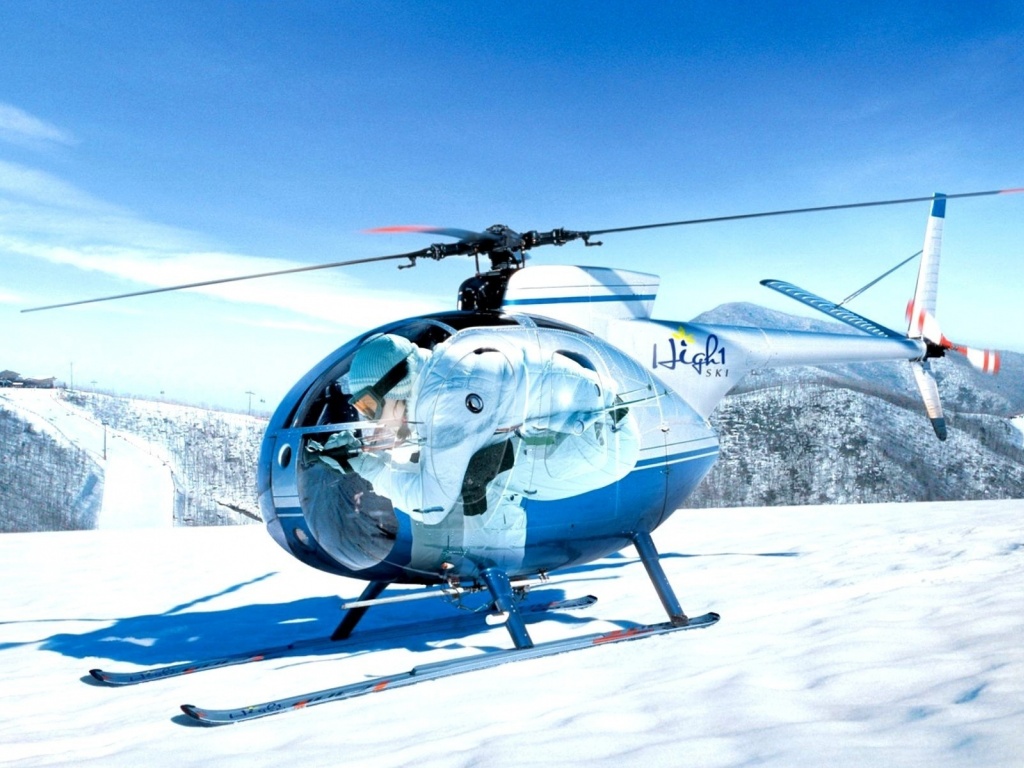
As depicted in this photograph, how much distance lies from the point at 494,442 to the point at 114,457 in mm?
64340

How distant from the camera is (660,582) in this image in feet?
23.7

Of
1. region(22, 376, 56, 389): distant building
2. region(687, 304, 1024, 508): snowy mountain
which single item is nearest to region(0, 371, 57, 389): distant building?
region(22, 376, 56, 389): distant building

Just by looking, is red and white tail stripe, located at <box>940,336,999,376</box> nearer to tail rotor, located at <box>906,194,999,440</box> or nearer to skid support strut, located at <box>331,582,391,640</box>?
tail rotor, located at <box>906,194,999,440</box>

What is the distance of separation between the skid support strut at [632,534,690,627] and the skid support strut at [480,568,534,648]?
54.8 inches

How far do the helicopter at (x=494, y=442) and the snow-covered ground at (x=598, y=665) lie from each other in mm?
463

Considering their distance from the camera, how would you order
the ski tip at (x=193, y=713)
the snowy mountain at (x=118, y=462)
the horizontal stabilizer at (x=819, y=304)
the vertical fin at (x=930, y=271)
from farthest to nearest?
the snowy mountain at (x=118, y=462) → the vertical fin at (x=930, y=271) → the horizontal stabilizer at (x=819, y=304) → the ski tip at (x=193, y=713)

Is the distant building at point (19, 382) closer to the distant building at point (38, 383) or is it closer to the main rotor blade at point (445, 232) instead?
the distant building at point (38, 383)

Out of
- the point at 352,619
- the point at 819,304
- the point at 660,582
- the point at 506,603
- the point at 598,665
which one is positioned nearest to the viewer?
the point at 598,665

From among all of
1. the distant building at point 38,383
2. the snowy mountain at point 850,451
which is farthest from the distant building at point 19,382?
the snowy mountain at point 850,451

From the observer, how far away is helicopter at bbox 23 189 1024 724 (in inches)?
236

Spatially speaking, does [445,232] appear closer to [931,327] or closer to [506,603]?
[506,603]

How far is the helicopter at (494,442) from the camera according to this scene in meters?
5.99

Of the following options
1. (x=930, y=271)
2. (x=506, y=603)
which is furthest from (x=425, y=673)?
(x=930, y=271)

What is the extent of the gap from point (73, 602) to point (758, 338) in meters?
8.24
